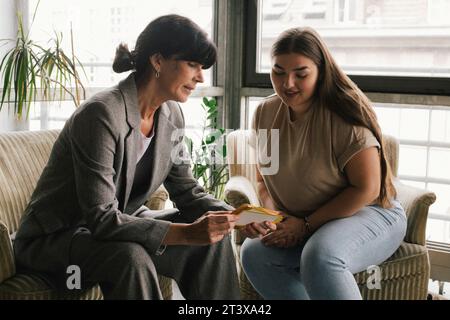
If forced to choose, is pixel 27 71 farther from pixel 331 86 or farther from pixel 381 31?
pixel 381 31

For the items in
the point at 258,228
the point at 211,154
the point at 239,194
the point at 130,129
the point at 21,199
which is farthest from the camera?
the point at 211,154

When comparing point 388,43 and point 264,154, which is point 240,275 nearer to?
point 264,154

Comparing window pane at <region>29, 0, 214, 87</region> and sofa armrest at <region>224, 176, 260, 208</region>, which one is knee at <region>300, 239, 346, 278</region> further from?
window pane at <region>29, 0, 214, 87</region>

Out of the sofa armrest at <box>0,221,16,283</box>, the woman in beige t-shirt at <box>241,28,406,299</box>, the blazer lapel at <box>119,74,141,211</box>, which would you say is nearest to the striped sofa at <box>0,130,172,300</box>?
the sofa armrest at <box>0,221,16,283</box>

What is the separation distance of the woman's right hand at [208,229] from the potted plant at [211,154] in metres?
1.63

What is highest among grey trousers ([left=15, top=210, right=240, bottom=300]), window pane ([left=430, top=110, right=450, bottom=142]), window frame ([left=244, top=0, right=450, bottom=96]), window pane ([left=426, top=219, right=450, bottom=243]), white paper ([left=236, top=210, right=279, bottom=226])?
window frame ([left=244, top=0, right=450, bottom=96])

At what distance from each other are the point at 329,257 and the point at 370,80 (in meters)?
1.72

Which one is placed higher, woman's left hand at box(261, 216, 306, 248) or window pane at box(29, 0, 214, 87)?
window pane at box(29, 0, 214, 87)

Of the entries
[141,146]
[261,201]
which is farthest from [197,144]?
[141,146]

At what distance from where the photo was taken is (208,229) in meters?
1.81

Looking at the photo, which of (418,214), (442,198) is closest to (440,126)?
(442,198)

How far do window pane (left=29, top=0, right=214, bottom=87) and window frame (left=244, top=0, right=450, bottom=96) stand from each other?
0.56 metres

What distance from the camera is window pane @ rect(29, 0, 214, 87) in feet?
9.75

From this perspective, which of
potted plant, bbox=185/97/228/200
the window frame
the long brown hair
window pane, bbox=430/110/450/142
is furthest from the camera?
potted plant, bbox=185/97/228/200
